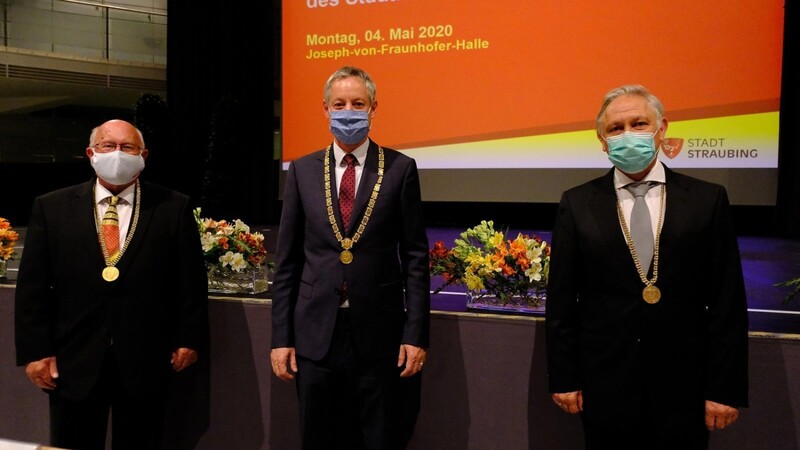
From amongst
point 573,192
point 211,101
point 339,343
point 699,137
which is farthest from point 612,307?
point 211,101

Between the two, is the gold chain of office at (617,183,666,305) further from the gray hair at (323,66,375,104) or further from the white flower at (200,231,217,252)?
the white flower at (200,231,217,252)

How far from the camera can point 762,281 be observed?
5.10 m

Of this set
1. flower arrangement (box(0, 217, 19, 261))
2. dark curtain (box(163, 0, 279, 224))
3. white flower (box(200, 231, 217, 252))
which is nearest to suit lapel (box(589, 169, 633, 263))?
white flower (box(200, 231, 217, 252))

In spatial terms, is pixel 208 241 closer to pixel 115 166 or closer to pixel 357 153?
pixel 115 166

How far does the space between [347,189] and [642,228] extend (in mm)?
837

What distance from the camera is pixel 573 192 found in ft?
6.56

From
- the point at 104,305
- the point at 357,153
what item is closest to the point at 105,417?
the point at 104,305

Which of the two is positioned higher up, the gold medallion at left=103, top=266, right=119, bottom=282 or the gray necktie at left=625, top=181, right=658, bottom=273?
the gray necktie at left=625, top=181, right=658, bottom=273

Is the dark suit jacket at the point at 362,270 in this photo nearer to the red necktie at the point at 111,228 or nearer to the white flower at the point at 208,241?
the red necktie at the point at 111,228

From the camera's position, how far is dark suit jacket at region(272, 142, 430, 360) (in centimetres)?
209

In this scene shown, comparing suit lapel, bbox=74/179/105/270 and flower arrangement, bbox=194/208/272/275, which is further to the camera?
flower arrangement, bbox=194/208/272/275

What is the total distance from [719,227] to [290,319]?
1.20 metres

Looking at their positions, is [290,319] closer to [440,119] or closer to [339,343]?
[339,343]

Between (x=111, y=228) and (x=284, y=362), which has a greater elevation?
(x=111, y=228)
